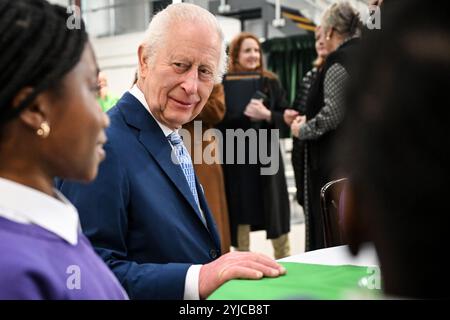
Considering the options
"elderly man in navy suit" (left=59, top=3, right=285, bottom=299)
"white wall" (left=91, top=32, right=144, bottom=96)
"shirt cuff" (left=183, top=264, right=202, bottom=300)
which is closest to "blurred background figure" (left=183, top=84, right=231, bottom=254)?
"elderly man in navy suit" (left=59, top=3, right=285, bottom=299)

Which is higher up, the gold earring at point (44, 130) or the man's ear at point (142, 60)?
the man's ear at point (142, 60)

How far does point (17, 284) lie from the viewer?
651 millimetres

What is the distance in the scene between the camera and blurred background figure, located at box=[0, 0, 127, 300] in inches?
26.7

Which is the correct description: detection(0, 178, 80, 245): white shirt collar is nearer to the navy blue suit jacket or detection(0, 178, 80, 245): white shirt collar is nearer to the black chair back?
the navy blue suit jacket

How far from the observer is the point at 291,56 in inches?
391

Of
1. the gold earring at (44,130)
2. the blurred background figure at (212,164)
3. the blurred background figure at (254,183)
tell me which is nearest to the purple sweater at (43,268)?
the gold earring at (44,130)

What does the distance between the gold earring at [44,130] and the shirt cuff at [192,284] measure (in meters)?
0.58

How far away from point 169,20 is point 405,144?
121cm

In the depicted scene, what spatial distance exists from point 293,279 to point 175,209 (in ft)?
1.36

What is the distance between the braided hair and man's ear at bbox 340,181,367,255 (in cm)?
41

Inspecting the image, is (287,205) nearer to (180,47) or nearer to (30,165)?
(180,47)

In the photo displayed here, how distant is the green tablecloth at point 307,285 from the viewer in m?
0.93

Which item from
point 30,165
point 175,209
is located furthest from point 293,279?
point 30,165

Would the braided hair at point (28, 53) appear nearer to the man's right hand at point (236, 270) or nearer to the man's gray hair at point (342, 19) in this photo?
the man's right hand at point (236, 270)
